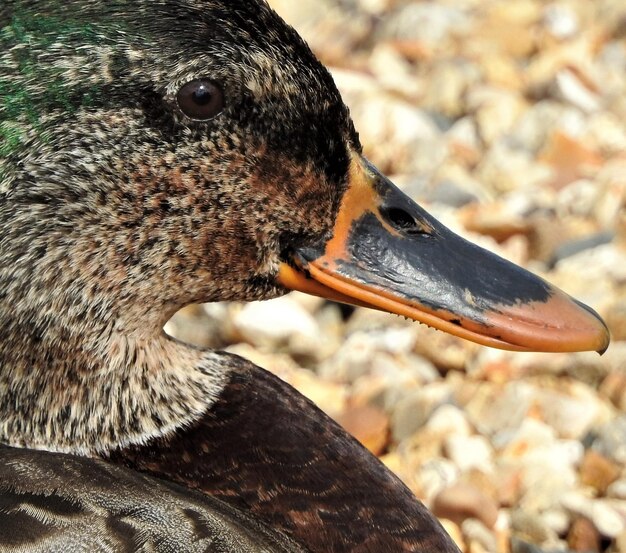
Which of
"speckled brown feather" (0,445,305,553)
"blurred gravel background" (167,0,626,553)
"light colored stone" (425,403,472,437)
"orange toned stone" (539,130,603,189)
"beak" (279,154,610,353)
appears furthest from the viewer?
"orange toned stone" (539,130,603,189)

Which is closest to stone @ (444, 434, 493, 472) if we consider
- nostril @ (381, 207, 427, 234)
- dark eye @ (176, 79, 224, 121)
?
nostril @ (381, 207, 427, 234)

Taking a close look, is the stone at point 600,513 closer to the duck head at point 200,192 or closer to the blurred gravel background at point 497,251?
the blurred gravel background at point 497,251

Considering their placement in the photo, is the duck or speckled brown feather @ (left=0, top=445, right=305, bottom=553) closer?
speckled brown feather @ (left=0, top=445, right=305, bottom=553)

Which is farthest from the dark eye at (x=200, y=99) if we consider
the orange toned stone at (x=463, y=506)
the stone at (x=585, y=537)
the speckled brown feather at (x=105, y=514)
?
the stone at (x=585, y=537)

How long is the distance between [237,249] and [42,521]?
21.3 inches

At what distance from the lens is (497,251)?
364 cm

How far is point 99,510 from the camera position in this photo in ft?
5.54

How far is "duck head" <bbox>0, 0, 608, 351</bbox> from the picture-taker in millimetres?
1806

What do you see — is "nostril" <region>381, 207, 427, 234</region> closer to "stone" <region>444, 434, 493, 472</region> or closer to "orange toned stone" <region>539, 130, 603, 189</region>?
"stone" <region>444, 434, 493, 472</region>

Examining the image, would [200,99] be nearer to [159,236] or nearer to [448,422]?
[159,236]

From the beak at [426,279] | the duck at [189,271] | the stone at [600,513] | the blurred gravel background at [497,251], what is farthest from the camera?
the blurred gravel background at [497,251]

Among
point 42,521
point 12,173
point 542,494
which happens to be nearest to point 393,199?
point 12,173

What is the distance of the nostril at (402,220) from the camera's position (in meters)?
2.02

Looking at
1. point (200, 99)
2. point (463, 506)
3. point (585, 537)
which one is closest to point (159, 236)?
point (200, 99)
